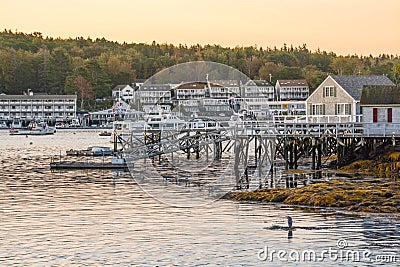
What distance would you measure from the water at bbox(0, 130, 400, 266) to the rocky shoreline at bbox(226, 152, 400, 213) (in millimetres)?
1046

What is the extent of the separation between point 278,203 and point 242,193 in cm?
328

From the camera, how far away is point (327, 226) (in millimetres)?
33406

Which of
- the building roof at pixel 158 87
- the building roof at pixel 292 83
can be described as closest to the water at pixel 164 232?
the building roof at pixel 158 87

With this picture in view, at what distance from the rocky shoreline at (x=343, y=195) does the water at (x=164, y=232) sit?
Result: 105cm

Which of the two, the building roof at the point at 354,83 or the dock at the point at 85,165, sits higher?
the building roof at the point at 354,83

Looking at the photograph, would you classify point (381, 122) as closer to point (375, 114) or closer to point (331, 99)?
point (375, 114)

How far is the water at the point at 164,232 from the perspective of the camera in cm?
2895

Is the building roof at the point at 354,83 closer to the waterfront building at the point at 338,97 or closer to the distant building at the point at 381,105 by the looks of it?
the waterfront building at the point at 338,97

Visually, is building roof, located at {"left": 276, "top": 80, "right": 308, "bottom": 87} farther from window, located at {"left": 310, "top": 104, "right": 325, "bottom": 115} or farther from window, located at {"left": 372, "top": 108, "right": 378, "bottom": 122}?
window, located at {"left": 372, "top": 108, "right": 378, "bottom": 122}

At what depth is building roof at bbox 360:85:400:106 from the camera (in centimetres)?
5619

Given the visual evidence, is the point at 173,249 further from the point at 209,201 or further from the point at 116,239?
the point at 209,201

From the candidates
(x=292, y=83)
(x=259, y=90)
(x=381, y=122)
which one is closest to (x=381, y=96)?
(x=381, y=122)

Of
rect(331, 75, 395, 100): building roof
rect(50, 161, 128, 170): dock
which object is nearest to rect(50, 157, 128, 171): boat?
rect(50, 161, 128, 170): dock

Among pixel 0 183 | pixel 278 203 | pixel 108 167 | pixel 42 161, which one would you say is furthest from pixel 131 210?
pixel 42 161
